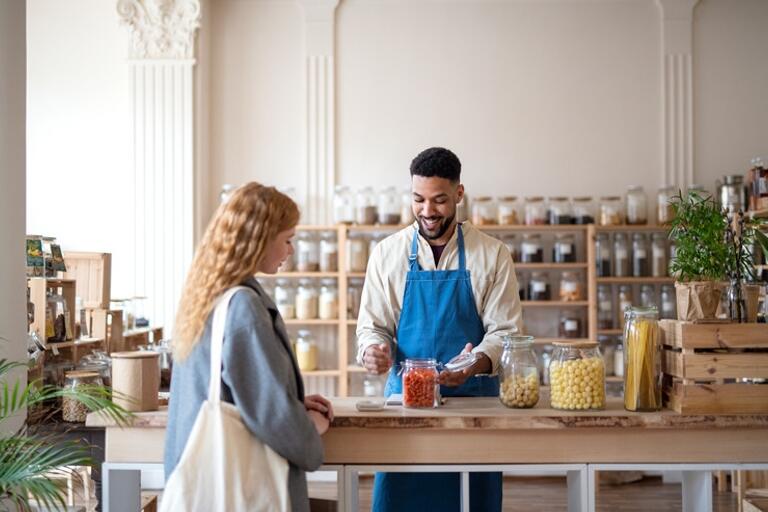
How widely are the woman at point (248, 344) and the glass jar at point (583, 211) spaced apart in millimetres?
3957

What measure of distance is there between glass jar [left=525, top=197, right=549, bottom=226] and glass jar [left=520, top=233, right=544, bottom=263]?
0.38 feet

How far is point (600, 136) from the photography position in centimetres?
583

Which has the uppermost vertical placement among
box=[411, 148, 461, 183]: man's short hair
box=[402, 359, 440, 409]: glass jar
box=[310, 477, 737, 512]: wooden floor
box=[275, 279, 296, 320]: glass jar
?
box=[411, 148, 461, 183]: man's short hair

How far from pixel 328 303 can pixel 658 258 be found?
223 centimetres

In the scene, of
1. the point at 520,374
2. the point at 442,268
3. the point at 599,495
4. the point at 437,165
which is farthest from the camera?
the point at 599,495

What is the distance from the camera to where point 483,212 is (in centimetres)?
561

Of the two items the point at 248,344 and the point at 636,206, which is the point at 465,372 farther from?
the point at 636,206

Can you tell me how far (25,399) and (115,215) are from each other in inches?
144

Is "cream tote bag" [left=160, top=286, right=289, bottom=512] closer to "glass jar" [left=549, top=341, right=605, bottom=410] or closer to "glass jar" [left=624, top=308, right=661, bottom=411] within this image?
"glass jar" [left=549, top=341, right=605, bottom=410]

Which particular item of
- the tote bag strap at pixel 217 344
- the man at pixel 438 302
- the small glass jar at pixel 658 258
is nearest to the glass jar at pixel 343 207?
the small glass jar at pixel 658 258

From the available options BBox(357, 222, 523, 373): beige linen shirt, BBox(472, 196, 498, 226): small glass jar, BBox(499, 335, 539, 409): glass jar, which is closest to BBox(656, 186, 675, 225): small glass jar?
BBox(472, 196, 498, 226): small glass jar

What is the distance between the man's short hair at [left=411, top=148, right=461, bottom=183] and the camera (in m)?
2.69

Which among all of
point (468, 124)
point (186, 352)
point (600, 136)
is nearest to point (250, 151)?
point (468, 124)

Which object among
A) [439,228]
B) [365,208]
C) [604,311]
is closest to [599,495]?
[604,311]
